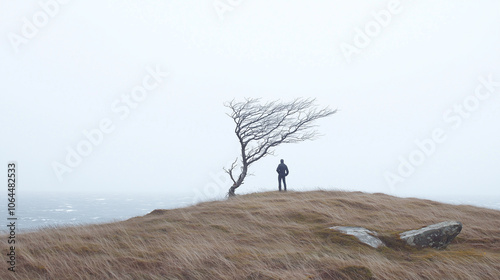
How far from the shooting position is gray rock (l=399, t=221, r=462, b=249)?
981 centimetres

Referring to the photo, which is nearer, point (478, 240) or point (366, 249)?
point (366, 249)

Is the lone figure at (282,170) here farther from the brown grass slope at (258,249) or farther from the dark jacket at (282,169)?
the brown grass slope at (258,249)

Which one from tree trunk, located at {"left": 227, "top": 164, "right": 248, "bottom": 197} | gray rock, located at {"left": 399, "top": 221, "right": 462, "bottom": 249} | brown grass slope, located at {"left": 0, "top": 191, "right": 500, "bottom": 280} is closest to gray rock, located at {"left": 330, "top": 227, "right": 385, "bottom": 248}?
brown grass slope, located at {"left": 0, "top": 191, "right": 500, "bottom": 280}

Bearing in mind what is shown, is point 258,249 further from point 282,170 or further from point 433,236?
point 282,170

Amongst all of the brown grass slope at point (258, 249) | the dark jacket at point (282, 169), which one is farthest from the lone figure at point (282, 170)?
the brown grass slope at point (258, 249)

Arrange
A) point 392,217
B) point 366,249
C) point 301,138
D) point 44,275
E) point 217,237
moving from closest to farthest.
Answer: point 44,275, point 366,249, point 217,237, point 392,217, point 301,138

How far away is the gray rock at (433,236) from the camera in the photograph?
9.81m

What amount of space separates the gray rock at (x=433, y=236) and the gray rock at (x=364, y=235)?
2.70 ft

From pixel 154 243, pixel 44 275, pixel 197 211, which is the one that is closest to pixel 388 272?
pixel 154 243

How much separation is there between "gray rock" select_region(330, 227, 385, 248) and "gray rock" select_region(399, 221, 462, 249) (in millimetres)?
824

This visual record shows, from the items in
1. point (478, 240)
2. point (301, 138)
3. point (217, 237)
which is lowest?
point (478, 240)

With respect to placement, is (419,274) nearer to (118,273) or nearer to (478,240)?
(478,240)

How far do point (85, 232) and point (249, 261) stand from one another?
6830 millimetres

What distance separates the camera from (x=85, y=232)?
11.5 metres
